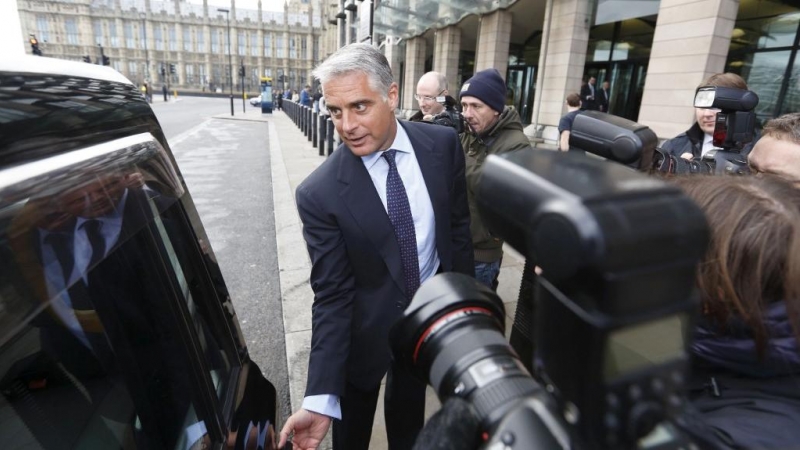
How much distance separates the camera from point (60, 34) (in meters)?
76.3

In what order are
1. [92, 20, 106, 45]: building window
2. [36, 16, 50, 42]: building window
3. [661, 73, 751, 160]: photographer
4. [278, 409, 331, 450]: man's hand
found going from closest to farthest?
[278, 409, 331, 450]: man's hand < [661, 73, 751, 160]: photographer < [36, 16, 50, 42]: building window < [92, 20, 106, 45]: building window

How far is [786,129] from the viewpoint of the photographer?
1.77 m

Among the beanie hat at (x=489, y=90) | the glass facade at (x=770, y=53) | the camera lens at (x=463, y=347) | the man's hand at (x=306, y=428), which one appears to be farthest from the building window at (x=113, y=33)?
the camera lens at (x=463, y=347)

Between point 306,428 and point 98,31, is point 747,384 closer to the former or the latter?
point 306,428

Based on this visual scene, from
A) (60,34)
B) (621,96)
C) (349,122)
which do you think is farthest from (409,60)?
(60,34)

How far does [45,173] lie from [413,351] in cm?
68

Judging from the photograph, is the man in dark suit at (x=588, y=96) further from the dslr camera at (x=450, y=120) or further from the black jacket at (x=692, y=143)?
the dslr camera at (x=450, y=120)

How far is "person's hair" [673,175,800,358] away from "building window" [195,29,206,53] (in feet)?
310

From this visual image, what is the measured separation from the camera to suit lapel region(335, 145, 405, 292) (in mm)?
1668

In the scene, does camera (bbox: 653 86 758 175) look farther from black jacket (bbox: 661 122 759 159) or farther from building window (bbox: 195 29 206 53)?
building window (bbox: 195 29 206 53)

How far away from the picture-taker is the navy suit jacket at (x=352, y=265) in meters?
1.61

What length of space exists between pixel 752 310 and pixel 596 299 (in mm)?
504

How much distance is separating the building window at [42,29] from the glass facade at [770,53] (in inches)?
3853

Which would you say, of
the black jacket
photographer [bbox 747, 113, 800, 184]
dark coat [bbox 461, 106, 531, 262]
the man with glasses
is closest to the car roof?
dark coat [bbox 461, 106, 531, 262]
